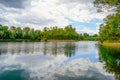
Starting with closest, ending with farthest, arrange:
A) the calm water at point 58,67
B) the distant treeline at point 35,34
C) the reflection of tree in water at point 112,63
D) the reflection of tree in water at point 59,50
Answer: the calm water at point 58,67 → the reflection of tree in water at point 112,63 → the reflection of tree in water at point 59,50 → the distant treeline at point 35,34

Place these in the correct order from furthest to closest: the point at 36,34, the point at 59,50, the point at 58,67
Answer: the point at 36,34, the point at 59,50, the point at 58,67

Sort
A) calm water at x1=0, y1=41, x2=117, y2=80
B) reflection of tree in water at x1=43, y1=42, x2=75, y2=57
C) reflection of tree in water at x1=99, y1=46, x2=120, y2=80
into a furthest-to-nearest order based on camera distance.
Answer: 1. reflection of tree in water at x1=43, y1=42, x2=75, y2=57
2. reflection of tree in water at x1=99, y1=46, x2=120, y2=80
3. calm water at x1=0, y1=41, x2=117, y2=80

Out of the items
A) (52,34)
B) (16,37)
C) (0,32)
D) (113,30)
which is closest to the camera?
(113,30)

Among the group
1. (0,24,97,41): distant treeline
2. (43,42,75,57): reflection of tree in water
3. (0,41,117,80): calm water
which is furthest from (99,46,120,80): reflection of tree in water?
(0,24,97,41): distant treeline

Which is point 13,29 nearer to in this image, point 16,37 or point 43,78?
point 16,37

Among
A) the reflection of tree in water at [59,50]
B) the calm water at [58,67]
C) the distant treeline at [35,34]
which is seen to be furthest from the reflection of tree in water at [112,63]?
the distant treeline at [35,34]

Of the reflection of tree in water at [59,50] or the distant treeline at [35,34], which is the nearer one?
the reflection of tree in water at [59,50]

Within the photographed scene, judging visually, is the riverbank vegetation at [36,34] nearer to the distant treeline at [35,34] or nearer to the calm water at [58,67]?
the distant treeline at [35,34]

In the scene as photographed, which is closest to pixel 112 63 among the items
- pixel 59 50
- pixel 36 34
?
pixel 59 50

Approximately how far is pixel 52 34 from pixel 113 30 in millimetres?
132050

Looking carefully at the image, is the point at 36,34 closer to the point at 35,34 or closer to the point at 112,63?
the point at 35,34

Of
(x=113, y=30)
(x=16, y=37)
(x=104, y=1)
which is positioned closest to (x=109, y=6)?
(x=104, y=1)

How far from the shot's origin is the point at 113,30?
138 ft

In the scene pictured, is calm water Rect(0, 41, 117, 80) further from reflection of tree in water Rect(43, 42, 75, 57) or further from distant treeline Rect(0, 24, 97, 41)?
distant treeline Rect(0, 24, 97, 41)
